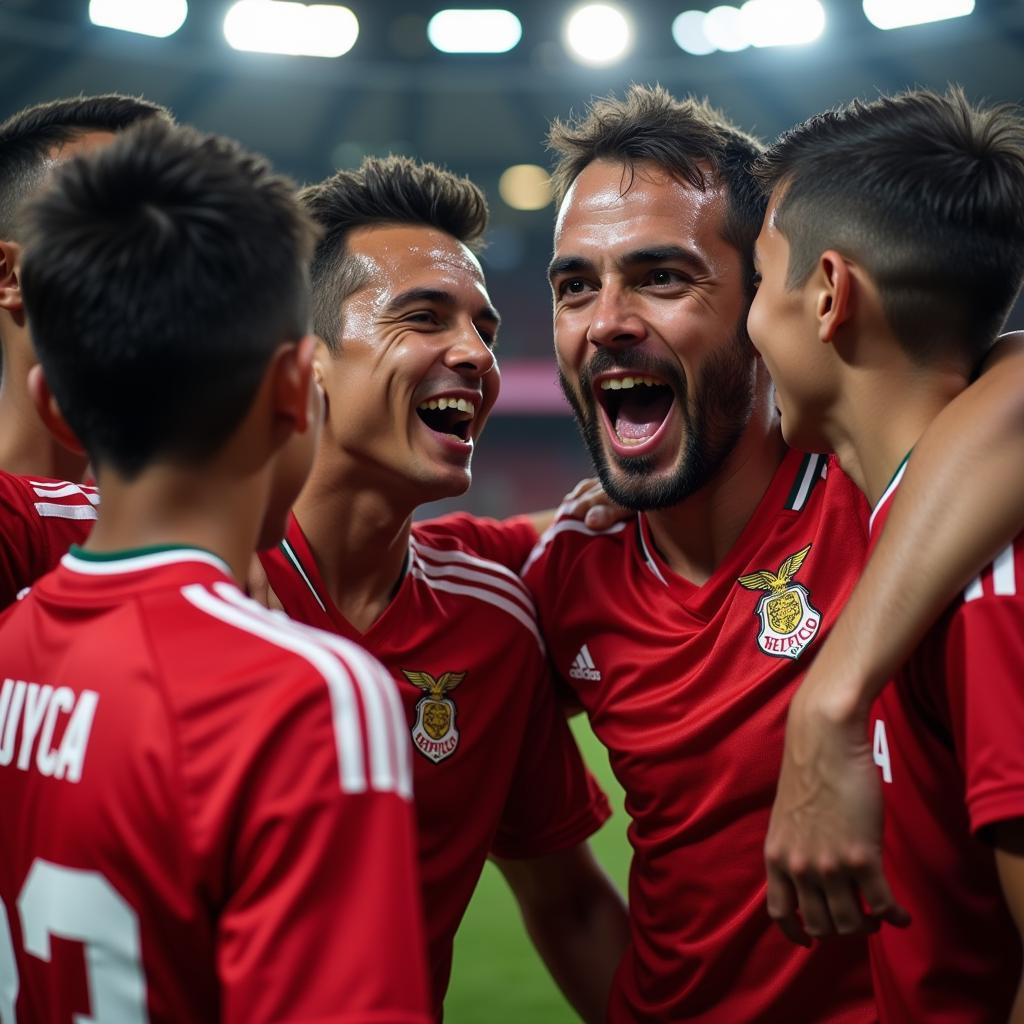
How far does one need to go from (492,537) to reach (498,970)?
2.31 metres

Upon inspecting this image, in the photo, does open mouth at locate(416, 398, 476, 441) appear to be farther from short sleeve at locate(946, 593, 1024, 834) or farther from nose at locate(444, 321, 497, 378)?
short sleeve at locate(946, 593, 1024, 834)

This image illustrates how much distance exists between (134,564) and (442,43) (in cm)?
1749

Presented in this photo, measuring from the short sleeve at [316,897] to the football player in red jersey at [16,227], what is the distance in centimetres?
154

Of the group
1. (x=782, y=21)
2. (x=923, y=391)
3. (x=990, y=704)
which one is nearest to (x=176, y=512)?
(x=990, y=704)

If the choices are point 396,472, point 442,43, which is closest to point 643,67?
point 442,43

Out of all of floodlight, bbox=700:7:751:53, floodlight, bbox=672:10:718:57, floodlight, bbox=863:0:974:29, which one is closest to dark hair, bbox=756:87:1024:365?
floodlight, bbox=863:0:974:29

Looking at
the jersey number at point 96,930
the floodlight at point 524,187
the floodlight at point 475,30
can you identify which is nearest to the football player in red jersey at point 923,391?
the jersey number at point 96,930

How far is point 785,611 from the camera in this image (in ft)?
7.37

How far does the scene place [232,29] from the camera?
54.0 feet

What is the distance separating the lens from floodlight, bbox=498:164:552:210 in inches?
805

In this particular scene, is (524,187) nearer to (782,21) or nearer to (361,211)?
(782,21)

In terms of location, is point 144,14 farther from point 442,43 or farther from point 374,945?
point 374,945

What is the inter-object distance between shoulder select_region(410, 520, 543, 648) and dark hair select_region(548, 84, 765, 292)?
900 millimetres

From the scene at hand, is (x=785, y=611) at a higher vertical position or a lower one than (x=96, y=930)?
higher
